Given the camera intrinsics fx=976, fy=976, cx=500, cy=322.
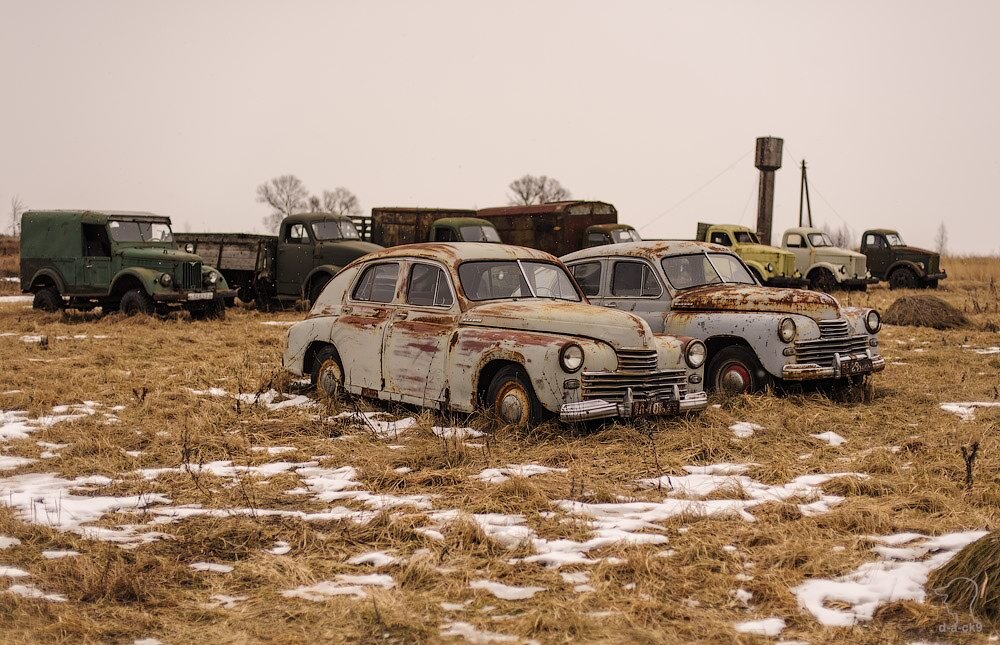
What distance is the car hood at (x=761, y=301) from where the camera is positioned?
983 centimetres

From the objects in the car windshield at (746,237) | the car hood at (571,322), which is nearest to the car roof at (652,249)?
the car hood at (571,322)

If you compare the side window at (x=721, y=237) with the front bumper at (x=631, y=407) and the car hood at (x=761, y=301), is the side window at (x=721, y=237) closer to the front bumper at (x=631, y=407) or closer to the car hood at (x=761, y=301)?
the car hood at (x=761, y=301)

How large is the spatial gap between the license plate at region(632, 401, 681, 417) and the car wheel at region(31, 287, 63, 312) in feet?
49.4

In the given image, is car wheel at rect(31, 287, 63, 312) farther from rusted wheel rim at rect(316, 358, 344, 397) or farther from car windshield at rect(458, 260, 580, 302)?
car windshield at rect(458, 260, 580, 302)

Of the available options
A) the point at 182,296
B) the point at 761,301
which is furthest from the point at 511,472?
the point at 182,296

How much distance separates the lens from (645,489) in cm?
646

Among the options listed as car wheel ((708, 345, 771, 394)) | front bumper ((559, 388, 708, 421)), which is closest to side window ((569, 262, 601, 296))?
car wheel ((708, 345, 771, 394))

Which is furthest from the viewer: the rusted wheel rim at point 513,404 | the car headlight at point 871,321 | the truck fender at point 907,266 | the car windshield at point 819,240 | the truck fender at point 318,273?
the truck fender at point 907,266

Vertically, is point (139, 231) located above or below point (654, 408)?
above

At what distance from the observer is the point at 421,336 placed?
8.55 m

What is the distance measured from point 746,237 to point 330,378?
16922mm

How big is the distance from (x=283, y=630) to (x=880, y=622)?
2.63 meters

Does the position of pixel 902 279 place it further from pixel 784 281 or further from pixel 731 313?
pixel 731 313

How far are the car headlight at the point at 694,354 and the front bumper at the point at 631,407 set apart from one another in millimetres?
299
